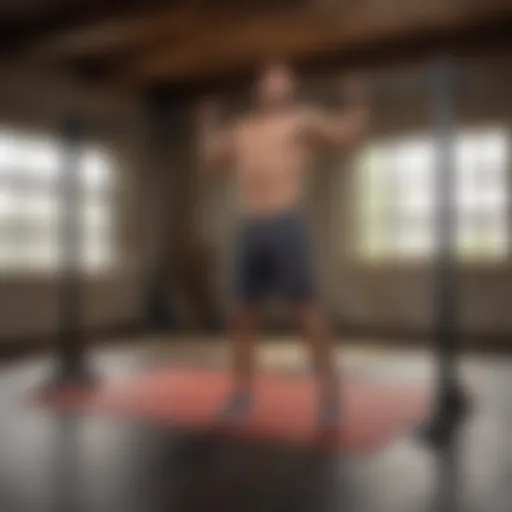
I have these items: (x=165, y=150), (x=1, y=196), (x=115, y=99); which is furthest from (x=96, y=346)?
(x=115, y=99)

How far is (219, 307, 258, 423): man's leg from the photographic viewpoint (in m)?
2.10

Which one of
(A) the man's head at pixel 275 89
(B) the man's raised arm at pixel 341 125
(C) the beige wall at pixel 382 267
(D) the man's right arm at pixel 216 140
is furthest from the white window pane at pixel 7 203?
(B) the man's raised arm at pixel 341 125

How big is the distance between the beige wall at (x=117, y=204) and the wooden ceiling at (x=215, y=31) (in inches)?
8.5

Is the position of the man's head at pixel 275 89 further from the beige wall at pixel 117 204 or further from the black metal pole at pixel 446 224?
the beige wall at pixel 117 204

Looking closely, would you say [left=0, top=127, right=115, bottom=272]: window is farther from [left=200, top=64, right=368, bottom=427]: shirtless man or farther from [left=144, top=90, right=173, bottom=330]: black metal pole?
[left=200, top=64, right=368, bottom=427]: shirtless man

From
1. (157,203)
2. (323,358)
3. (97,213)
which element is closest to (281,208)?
(323,358)

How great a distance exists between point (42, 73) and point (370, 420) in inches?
112

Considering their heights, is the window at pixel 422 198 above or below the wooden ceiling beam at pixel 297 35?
below

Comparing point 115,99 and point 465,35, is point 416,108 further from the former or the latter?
point 115,99

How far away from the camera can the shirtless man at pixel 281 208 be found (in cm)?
199

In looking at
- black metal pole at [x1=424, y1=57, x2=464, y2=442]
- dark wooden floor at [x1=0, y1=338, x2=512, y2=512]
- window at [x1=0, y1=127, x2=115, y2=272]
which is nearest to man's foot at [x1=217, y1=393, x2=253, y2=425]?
dark wooden floor at [x1=0, y1=338, x2=512, y2=512]

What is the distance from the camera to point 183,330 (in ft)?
13.2

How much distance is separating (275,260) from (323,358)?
336 mm

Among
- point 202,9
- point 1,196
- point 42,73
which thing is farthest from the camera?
point 42,73
